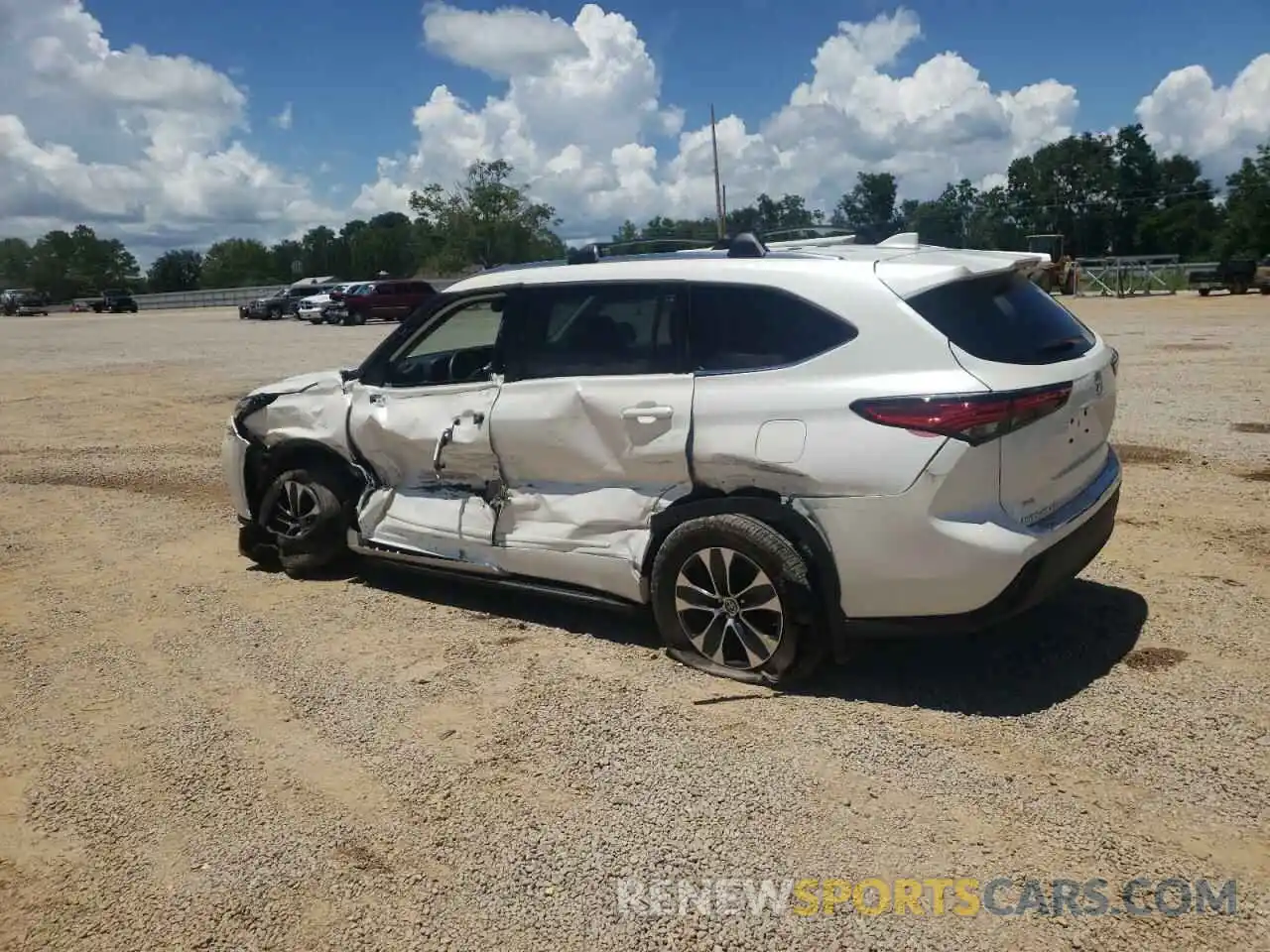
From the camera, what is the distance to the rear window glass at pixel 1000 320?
13.0 ft

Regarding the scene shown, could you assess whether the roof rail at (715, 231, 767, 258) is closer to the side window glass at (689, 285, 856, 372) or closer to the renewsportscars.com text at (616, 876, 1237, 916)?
the side window glass at (689, 285, 856, 372)

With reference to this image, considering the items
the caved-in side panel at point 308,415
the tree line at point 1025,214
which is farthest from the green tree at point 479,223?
the caved-in side panel at point 308,415

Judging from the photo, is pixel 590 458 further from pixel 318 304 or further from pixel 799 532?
pixel 318 304

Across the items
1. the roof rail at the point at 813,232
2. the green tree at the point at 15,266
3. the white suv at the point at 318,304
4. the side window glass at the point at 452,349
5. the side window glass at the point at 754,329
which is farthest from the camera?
the green tree at the point at 15,266

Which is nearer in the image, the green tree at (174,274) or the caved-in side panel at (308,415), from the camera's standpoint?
the caved-in side panel at (308,415)

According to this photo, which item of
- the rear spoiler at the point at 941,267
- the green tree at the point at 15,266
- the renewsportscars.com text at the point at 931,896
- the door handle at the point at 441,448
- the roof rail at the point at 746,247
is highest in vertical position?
the green tree at the point at 15,266

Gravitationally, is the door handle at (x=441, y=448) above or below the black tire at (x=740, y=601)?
above

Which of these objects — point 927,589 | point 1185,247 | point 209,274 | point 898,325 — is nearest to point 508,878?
point 927,589

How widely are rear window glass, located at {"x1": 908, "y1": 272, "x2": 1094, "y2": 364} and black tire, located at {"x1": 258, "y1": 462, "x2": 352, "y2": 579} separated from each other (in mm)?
3318

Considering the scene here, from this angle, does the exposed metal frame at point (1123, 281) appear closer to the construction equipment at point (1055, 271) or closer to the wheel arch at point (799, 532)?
the construction equipment at point (1055, 271)

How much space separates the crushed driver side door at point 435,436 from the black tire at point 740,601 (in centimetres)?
110

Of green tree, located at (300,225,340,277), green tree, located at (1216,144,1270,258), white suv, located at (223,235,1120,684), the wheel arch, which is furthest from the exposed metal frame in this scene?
green tree, located at (300,225,340,277)

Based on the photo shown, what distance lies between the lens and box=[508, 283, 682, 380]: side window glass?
15.0ft

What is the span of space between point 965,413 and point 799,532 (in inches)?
30.1
